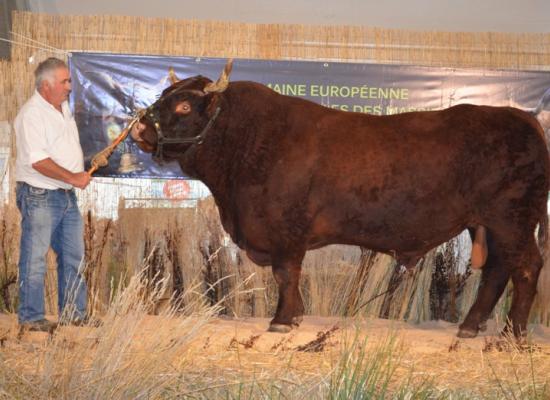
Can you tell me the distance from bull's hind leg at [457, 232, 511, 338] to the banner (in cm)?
224

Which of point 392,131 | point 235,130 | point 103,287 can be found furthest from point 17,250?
point 392,131

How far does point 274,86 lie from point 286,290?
260cm

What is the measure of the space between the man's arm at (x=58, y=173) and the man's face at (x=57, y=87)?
51 centimetres

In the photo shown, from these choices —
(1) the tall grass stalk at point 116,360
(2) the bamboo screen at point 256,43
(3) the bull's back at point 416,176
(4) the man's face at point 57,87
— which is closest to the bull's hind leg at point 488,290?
(3) the bull's back at point 416,176

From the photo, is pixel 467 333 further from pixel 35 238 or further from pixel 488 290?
pixel 35 238

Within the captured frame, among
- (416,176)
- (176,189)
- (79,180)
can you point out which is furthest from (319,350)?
(176,189)

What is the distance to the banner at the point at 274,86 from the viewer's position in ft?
24.4

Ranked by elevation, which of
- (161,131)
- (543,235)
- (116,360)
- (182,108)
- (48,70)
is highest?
(48,70)

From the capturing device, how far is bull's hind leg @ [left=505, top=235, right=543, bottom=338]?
551cm

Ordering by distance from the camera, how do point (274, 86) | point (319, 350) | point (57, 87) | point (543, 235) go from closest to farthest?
point (319, 350)
point (57, 87)
point (543, 235)
point (274, 86)

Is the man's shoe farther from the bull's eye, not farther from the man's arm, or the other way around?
the bull's eye

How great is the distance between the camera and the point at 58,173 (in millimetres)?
5332

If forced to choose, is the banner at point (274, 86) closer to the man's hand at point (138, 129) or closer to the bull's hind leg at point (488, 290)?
the man's hand at point (138, 129)

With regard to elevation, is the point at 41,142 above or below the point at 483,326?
above
